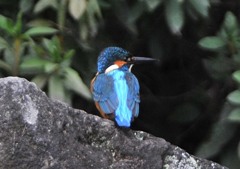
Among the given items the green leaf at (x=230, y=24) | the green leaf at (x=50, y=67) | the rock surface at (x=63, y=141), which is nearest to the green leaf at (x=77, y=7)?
the green leaf at (x=50, y=67)

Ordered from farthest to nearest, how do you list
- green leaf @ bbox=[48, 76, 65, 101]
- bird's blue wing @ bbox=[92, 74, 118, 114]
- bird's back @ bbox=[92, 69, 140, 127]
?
green leaf @ bbox=[48, 76, 65, 101], bird's blue wing @ bbox=[92, 74, 118, 114], bird's back @ bbox=[92, 69, 140, 127]

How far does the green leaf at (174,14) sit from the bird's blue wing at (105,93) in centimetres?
50

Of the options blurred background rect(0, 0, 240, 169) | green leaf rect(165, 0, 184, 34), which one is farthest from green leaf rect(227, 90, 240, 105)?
green leaf rect(165, 0, 184, 34)

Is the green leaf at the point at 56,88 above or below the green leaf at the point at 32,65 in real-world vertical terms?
below

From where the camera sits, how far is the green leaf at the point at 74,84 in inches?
173

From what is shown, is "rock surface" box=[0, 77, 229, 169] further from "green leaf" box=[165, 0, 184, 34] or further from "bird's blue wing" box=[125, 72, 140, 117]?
"green leaf" box=[165, 0, 184, 34]

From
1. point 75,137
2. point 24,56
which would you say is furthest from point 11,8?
point 75,137

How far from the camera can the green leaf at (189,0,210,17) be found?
15.3 ft

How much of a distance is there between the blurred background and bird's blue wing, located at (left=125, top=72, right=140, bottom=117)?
24 cm

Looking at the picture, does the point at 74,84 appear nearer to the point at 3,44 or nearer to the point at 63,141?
the point at 3,44

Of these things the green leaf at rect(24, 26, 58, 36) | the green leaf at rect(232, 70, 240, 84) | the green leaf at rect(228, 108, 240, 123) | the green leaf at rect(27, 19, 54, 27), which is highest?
the green leaf at rect(24, 26, 58, 36)

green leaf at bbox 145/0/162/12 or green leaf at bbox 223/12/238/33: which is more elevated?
green leaf at bbox 145/0/162/12

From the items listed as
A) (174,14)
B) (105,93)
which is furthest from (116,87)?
(174,14)

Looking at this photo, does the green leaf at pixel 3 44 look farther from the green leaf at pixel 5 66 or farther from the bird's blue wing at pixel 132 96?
the bird's blue wing at pixel 132 96
